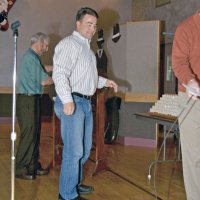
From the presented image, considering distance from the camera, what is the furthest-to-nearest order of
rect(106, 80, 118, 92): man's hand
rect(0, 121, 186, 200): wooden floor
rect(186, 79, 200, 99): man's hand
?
rect(0, 121, 186, 200): wooden floor
rect(106, 80, 118, 92): man's hand
rect(186, 79, 200, 99): man's hand

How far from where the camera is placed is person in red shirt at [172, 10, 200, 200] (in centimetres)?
214

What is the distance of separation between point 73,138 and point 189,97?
87cm

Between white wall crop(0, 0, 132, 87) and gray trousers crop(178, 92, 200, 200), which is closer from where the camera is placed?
gray trousers crop(178, 92, 200, 200)

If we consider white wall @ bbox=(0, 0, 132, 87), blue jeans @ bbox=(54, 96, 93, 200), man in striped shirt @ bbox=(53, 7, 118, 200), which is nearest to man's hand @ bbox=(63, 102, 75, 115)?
man in striped shirt @ bbox=(53, 7, 118, 200)

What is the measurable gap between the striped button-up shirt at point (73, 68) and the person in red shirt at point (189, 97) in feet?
2.30

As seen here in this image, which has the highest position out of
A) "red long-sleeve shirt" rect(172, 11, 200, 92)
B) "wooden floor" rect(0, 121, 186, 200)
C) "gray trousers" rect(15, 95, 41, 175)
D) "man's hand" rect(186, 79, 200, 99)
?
"red long-sleeve shirt" rect(172, 11, 200, 92)

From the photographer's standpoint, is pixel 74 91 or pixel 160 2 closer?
pixel 74 91

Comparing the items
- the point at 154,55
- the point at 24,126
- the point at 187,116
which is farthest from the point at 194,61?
the point at 154,55

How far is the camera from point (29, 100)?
3.58 m

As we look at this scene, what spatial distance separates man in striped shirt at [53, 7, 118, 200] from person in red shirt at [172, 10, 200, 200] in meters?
0.70

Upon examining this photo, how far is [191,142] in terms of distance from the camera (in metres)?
2.22

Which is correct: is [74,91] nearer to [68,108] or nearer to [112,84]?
[68,108]

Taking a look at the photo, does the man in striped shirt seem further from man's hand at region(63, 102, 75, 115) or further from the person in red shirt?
the person in red shirt

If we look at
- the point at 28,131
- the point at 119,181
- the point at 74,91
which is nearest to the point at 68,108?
the point at 74,91
